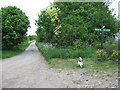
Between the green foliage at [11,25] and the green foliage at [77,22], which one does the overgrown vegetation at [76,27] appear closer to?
the green foliage at [77,22]

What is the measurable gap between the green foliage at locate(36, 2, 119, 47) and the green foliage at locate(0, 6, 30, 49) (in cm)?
327

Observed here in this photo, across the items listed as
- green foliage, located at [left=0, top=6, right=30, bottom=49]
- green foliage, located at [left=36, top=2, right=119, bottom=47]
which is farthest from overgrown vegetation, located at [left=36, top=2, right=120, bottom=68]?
green foliage, located at [left=0, top=6, right=30, bottom=49]

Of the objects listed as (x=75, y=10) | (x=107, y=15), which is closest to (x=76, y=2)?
(x=75, y=10)

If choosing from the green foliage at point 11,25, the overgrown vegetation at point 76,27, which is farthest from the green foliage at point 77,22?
the green foliage at point 11,25

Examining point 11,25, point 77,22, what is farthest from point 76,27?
point 11,25

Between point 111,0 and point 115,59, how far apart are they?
Answer: 11961mm

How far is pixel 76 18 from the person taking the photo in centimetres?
1376

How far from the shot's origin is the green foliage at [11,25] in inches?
615

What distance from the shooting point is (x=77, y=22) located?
13.5 meters

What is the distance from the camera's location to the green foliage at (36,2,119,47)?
12.9 meters

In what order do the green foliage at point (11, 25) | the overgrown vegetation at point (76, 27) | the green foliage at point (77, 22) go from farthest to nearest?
the green foliage at point (11, 25)
the green foliage at point (77, 22)
the overgrown vegetation at point (76, 27)

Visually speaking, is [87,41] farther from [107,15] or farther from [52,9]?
[52,9]

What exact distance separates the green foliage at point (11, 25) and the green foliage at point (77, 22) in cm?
327

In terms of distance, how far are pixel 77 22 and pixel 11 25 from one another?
8334mm
